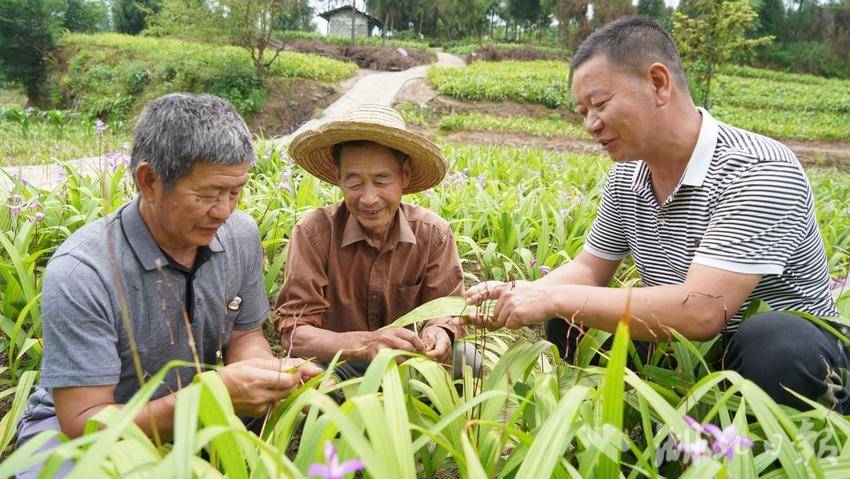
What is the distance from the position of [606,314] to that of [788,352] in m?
0.47

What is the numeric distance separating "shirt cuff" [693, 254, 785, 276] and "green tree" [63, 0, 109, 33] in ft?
113

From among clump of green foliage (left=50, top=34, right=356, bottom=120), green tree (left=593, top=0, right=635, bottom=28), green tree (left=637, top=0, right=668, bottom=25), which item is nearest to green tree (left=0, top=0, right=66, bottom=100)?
clump of green foliage (left=50, top=34, right=356, bottom=120)

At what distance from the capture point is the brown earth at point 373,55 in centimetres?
2464

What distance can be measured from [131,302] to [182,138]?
451 millimetres

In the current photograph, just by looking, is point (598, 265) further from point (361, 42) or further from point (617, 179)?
point (361, 42)

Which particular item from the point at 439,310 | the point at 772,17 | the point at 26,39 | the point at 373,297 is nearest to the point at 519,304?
the point at 439,310

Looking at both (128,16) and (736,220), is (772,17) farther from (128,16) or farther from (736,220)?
(736,220)

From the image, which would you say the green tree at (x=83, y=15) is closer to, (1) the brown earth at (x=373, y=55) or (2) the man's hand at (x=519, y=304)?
(1) the brown earth at (x=373, y=55)

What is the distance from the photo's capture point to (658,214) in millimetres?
1833

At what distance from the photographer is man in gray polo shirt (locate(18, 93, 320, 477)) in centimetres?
128

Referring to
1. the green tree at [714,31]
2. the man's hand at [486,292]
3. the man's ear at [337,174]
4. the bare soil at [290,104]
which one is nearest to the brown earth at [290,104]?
the bare soil at [290,104]

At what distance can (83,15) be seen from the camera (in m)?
29.5

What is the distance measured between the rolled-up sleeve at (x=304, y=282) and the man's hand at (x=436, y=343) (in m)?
0.36

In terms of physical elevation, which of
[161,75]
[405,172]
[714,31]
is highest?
[714,31]
